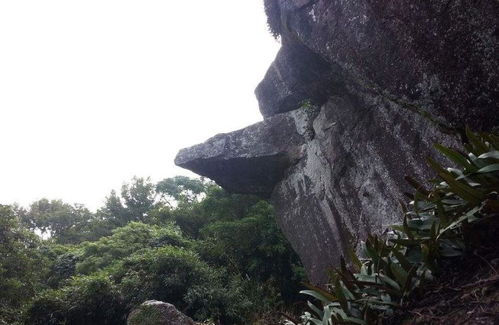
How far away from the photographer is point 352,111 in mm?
6867

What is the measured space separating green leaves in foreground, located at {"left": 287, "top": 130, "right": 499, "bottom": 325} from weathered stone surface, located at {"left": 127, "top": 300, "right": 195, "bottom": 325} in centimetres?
508

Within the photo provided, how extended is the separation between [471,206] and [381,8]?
2.56 m

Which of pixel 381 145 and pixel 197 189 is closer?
pixel 381 145

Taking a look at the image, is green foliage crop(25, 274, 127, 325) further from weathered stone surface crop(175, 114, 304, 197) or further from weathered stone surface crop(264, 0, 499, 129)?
weathered stone surface crop(264, 0, 499, 129)

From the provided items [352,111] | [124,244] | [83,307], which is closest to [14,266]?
[83,307]

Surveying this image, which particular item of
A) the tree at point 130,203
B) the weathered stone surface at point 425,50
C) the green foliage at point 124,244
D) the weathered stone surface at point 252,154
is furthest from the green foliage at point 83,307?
the tree at point 130,203

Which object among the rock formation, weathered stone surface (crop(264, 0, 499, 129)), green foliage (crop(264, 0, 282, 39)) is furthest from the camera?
green foliage (crop(264, 0, 282, 39))

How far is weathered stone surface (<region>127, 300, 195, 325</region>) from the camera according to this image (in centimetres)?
734

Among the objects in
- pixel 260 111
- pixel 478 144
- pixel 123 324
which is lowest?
pixel 123 324

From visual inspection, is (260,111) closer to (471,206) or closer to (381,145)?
(381,145)

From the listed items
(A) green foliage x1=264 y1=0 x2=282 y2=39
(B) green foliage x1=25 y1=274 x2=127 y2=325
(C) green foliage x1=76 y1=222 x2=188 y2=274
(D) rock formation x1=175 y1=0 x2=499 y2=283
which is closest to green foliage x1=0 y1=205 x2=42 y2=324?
(B) green foliage x1=25 y1=274 x2=127 y2=325

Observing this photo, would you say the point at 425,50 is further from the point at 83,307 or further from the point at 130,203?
the point at 130,203

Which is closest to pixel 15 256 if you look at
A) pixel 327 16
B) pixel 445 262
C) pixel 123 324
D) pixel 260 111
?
pixel 123 324

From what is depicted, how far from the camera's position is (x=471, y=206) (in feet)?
8.39
